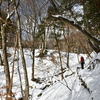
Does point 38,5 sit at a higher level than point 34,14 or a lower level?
higher

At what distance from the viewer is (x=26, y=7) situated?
25.8 feet

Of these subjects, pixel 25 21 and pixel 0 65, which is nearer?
pixel 25 21

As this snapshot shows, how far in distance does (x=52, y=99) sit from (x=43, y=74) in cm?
611

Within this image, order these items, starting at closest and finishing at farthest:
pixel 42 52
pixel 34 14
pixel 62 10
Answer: pixel 62 10, pixel 34 14, pixel 42 52

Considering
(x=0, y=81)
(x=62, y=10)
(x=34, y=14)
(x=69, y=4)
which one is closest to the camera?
(x=69, y=4)

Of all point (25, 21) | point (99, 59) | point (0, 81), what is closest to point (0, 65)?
point (0, 81)

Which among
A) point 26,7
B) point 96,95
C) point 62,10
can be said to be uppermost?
point 26,7

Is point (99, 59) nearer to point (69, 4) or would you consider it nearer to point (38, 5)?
point (69, 4)

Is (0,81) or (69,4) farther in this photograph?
(0,81)

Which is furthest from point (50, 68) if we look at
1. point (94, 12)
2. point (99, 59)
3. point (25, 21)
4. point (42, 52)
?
point (94, 12)

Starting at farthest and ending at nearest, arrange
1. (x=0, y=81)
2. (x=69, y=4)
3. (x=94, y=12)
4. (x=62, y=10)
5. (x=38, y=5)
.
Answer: (x=0, y=81) < (x=38, y=5) < (x=62, y=10) < (x=69, y=4) < (x=94, y=12)

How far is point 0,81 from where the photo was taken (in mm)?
8867

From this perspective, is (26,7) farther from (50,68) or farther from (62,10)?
(50,68)

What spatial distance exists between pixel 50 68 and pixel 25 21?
664 centimetres
